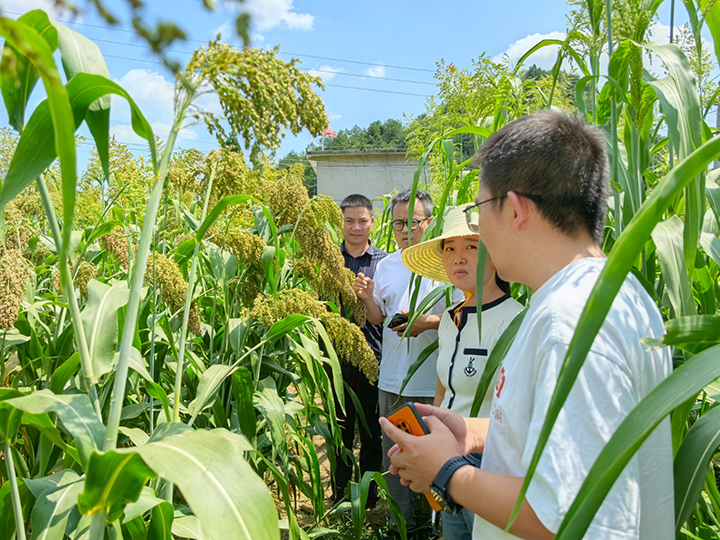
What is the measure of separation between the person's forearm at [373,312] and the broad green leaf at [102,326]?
1.78m

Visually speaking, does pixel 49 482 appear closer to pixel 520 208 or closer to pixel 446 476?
pixel 446 476

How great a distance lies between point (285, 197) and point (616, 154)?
40.2 inches

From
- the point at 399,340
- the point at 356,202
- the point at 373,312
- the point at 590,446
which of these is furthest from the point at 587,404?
the point at 356,202

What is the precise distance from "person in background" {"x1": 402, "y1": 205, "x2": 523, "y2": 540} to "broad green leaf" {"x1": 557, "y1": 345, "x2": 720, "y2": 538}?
4.19 feet

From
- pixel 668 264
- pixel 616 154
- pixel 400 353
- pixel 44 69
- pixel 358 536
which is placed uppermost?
pixel 616 154

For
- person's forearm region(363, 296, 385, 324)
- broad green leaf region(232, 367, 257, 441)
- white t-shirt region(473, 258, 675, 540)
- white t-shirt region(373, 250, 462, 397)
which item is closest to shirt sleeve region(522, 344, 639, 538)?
white t-shirt region(473, 258, 675, 540)

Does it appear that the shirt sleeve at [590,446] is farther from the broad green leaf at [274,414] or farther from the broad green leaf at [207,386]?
the broad green leaf at [274,414]

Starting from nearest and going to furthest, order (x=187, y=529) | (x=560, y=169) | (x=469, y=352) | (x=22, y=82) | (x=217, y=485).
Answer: (x=217, y=485) → (x=22, y=82) → (x=560, y=169) → (x=187, y=529) → (x=469, y=352)

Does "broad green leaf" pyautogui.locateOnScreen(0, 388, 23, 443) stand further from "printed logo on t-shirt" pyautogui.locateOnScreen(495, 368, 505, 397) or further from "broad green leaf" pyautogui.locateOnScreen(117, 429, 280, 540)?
"printed logo on t-shirt" pyautogui.locateOnScreen(495, 368, 505, 397)

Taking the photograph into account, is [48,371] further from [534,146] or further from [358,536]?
[534,146]

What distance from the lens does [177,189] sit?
1.75 m

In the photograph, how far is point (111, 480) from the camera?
78 cm

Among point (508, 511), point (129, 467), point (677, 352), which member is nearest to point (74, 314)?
point (129, 467)

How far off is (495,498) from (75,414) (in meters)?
0.70
